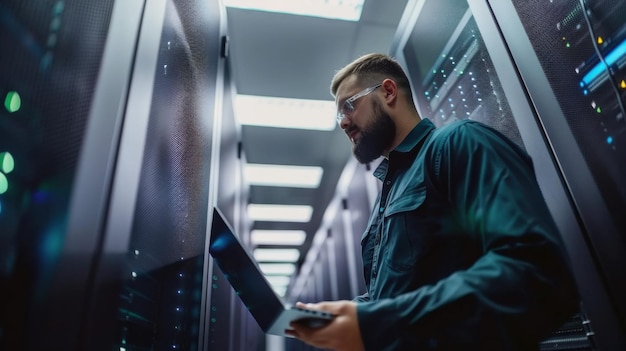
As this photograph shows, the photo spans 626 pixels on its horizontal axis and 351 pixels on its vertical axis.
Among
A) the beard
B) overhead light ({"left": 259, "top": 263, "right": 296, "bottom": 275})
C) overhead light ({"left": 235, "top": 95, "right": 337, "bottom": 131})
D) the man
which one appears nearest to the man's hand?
the man

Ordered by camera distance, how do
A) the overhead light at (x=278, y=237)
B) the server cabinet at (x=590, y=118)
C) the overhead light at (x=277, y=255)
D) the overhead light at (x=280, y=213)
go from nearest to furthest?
the server cabinet at (x=590, y=118) < the overhead light at (x=280, y=213) < the overhead light at (x=278, y=237) < the overhead light at (x=277, y=255)

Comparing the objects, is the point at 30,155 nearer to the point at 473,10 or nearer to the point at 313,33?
the point at 473,10

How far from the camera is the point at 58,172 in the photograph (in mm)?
493

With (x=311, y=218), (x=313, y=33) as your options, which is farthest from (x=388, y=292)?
(x=311, y=218)

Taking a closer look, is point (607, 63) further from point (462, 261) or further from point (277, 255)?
point (277, 255)

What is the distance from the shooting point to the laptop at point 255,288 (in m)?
0.64

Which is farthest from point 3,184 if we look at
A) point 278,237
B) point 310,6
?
point 278,237

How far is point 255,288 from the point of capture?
76 cm

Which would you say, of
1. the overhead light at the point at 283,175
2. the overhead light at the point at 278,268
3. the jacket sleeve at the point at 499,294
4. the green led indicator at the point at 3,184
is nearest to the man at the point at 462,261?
the jacket sleeve at the point at 499,294

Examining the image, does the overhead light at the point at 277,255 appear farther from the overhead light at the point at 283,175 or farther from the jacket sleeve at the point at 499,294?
the jacket sleeve at the point at 499,294

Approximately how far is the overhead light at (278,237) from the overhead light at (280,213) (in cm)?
56

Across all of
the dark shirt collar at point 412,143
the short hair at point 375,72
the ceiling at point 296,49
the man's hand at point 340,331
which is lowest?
the man's hand at point 340,331

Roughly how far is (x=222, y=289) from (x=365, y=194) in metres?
1.40

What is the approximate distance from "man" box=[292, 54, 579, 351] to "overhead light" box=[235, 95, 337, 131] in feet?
6.97
